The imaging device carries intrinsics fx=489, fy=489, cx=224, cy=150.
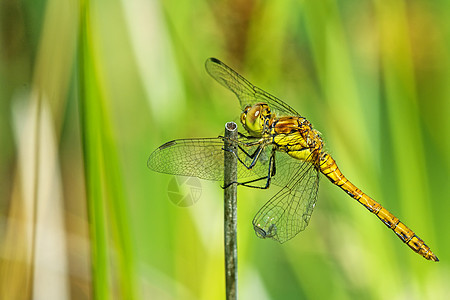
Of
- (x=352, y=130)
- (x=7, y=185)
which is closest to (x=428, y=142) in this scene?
(x=352, y=130)

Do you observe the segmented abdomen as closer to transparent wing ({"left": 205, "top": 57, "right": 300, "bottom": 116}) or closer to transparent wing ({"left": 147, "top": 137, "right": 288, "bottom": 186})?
transparent wing ({"left": 205, "top": 57, "right": 300, "bottom": 116})

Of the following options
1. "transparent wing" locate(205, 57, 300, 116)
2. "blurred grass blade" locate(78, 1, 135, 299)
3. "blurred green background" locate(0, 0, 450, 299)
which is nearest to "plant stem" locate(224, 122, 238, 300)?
"blurred grass blade" locate(78, 1, 135, 299)

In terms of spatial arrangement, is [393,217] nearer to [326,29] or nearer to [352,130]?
[352,130]

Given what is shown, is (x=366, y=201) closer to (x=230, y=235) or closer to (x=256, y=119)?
(x=256, y=119)

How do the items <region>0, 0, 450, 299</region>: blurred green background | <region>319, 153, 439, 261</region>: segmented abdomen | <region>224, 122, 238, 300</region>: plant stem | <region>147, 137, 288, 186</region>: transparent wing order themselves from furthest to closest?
<region>319, 153, 439, 261</region>: segmented abdomen < <region>0, 0, 450, 299</region>: blurred green background < <region>147, 137, 288, 186</region>: transparent wing < <region>224, 122, 238, 300</region>: plant stem

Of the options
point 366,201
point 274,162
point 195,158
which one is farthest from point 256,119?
point 366,201

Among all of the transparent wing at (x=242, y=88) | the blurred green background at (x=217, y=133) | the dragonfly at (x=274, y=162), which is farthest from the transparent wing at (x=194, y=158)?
the transparent wing at (x=242, y=88)
